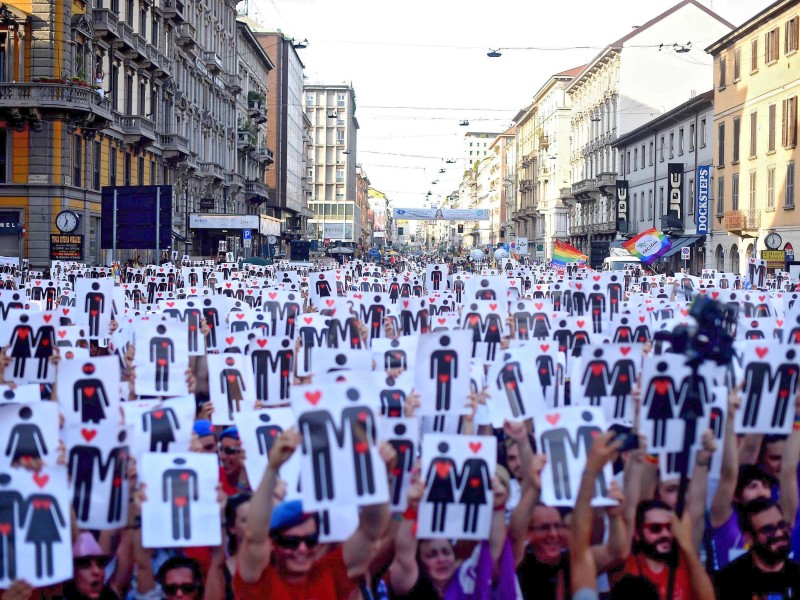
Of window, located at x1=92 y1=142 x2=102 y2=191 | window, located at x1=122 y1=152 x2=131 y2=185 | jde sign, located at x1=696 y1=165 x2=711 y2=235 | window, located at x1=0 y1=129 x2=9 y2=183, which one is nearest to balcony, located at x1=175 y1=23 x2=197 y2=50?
window, located at x1=122 y1=152 x2=131 y2=185

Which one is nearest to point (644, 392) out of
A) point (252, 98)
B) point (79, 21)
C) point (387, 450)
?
point (387, 450)

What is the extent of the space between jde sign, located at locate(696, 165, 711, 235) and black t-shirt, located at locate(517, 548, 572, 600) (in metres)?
46.9

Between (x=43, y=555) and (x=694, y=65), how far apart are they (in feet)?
219

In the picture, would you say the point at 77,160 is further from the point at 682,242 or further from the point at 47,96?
the point at 682,242

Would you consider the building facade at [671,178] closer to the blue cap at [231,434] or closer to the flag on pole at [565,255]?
the flag on pole at [565,255]

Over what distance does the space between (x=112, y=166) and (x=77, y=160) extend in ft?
14.1

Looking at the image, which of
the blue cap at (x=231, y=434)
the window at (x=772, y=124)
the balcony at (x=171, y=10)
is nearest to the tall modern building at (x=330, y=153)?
the balcony at (x=171, y=10)

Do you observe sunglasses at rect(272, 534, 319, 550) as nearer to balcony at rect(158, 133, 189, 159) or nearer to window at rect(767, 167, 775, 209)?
window at rect(767, 167, 775, 209)

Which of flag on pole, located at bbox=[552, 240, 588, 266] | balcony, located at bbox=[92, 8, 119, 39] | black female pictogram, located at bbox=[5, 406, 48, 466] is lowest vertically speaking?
black female pictogram, located at bbox=[5, 406, 48, 466]

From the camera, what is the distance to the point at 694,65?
220 ft

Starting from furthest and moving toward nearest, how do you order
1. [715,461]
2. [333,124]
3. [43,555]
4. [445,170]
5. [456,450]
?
1. [333,124]
2. [445,170]
3. [715,461]
4. [456,450]
5. [43,555]

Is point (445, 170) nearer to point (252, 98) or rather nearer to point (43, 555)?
point (252, 98)

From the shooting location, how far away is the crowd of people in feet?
17.2

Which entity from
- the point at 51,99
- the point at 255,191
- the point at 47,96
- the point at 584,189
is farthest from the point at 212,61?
the point at 584,189
